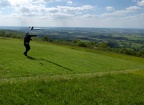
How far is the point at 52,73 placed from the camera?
23062 millimetres

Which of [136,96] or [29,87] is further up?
[29,87]

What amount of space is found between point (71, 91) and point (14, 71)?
801 cm

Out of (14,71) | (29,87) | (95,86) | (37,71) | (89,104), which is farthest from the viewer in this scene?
(37,71)

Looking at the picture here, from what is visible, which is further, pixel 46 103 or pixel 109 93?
pixel 109 93

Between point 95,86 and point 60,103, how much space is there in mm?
5011

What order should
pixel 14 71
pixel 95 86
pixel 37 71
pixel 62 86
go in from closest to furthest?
pixel 62 86 < pixel 95 86 < pixel 14 71 < pixel 37 71

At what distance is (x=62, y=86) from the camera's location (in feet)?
52.9

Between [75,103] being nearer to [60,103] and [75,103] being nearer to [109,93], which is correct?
[60,103]

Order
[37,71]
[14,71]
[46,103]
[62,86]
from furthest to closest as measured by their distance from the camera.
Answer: [37,71], [14,71], [62,86], [46,103]

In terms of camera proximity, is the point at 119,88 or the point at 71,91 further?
the point at 119,88

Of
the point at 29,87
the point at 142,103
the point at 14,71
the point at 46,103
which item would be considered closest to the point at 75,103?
the point at 46,103

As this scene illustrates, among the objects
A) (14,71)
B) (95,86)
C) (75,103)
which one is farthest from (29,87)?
(14,71)

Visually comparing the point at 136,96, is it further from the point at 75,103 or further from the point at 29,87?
the point at 29,87

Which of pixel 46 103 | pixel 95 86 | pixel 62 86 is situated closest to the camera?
pixel 46 103
